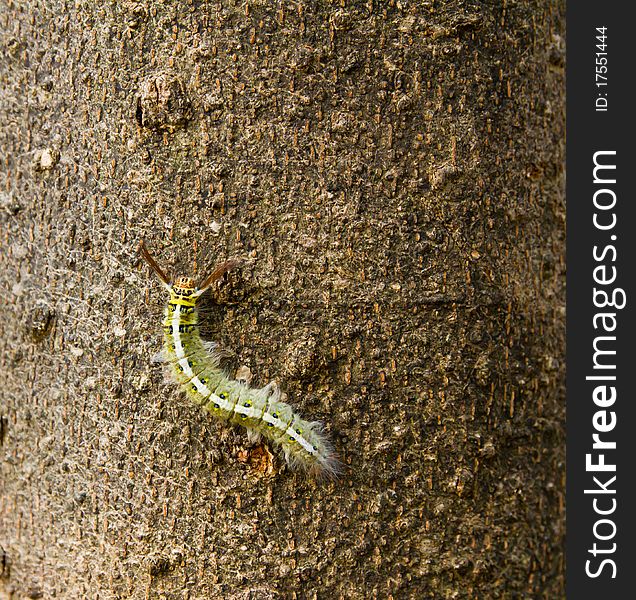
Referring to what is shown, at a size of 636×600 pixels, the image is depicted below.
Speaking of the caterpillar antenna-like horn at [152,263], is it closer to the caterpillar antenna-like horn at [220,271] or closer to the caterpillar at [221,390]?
the caterpillar at [221,390]

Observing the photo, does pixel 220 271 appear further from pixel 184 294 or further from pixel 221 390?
pixel 221 390

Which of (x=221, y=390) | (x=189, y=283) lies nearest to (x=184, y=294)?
(x=189, y=283)

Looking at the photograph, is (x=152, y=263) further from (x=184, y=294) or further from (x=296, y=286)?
(x=296, y=286)

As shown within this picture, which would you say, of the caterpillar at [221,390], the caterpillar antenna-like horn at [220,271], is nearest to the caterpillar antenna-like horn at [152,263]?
the caterpillar at [221,390]

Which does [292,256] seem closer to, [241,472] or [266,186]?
[266,186]

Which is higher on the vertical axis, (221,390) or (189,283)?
(189,283)

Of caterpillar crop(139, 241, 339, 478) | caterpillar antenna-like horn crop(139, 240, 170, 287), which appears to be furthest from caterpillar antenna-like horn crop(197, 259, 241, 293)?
caterpillar antenna-like horn crop(139, 240, 170, 287)
